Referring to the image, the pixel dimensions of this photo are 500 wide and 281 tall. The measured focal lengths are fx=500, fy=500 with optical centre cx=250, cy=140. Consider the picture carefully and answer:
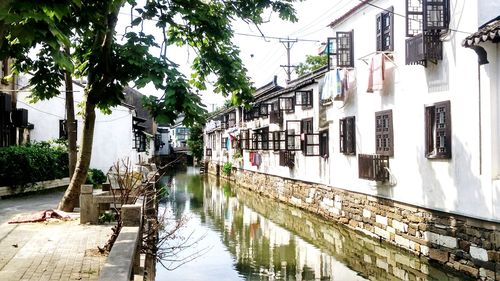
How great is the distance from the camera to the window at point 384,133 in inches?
561

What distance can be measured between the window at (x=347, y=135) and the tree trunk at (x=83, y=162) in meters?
8.56

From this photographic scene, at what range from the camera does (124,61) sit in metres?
10.0

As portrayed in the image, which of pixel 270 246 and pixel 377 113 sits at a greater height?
pixel 377 113

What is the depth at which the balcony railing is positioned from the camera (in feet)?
47.2

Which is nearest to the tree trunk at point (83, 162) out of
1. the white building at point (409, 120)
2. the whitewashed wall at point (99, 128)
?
the white building at point (409, 120)

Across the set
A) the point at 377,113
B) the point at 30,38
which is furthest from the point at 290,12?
the point at 30,38

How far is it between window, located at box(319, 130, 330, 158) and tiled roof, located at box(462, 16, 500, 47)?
1034 centimetres

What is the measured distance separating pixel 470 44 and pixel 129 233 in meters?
7.40

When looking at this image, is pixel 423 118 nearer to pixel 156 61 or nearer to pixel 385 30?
pixel 385 30

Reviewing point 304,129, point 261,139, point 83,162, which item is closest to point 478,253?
point 83,162

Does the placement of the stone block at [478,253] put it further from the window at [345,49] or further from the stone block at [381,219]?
the window at [345,49]

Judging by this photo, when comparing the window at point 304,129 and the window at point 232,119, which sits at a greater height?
the window at point 232,119

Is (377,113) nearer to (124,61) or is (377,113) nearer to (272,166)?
(124,61)

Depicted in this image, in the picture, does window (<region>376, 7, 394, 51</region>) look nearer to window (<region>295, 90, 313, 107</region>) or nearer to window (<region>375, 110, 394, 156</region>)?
window (<region>375, 110, 394, 156</region>)
